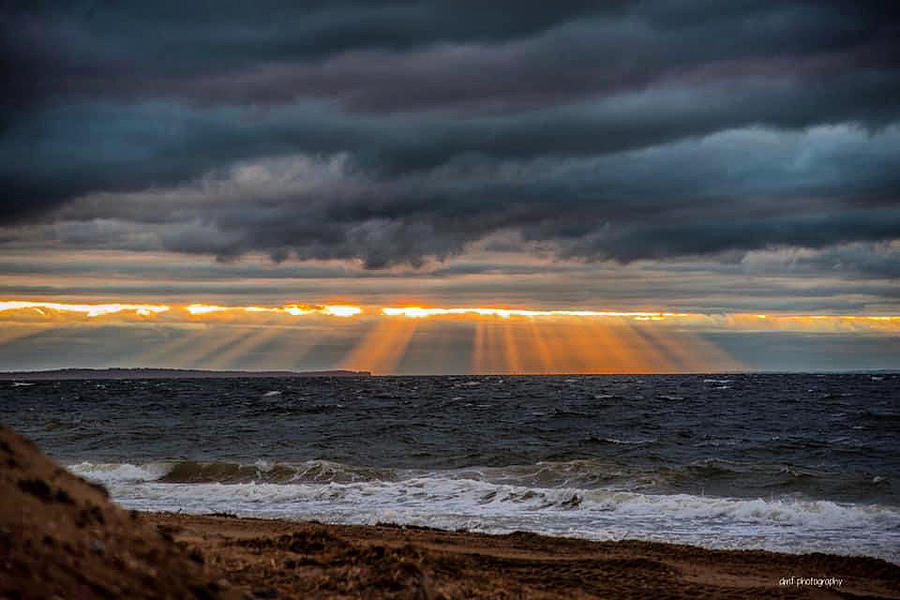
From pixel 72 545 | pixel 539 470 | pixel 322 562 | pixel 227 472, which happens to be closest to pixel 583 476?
pixel 539 470

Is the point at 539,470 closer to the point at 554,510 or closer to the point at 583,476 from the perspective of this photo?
the point at 583,476

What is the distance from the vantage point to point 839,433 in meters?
44.0

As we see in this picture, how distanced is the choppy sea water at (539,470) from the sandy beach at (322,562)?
2.41 metres

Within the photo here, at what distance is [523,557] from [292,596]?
6575 mm

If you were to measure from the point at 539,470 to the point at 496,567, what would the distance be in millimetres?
16086

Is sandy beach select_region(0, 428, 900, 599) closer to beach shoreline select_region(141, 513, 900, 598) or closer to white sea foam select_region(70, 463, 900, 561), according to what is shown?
beach shoreline select_region(141, 513, 900, 598)

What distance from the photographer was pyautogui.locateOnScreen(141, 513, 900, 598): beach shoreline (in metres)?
9.84

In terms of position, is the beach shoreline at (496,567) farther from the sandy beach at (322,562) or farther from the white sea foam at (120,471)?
the white sea foam at (120,471)

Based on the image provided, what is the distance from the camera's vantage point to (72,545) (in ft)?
22.7

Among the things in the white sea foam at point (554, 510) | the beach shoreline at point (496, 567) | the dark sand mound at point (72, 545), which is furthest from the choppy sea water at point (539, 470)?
the dark sand mound at point (72, 545)

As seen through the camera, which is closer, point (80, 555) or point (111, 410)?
point (80, 555)

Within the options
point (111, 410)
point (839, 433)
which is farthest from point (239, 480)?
point (111, 410)

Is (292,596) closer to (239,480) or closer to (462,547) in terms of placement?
(462,547)

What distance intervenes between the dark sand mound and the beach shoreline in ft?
2.51
